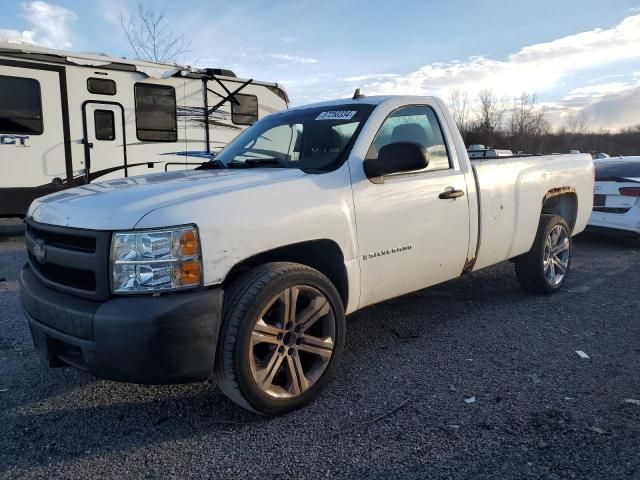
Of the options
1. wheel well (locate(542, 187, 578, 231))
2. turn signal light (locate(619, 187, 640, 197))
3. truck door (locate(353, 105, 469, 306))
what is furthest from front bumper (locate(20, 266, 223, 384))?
turn signal light (locate(619, 187, 640, 197))

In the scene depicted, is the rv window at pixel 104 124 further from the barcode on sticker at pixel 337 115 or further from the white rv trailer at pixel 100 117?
the barcode on sticker at pixel 337 115

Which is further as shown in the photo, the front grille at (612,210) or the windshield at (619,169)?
the windshield at (619,169)

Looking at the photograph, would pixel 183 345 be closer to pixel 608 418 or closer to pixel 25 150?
pixel 608 418

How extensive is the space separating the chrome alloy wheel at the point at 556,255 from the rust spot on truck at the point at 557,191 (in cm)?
34

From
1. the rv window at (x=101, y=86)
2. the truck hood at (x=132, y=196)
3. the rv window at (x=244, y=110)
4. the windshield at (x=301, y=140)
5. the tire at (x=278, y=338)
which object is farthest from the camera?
the rv window at (x=244, y=110)

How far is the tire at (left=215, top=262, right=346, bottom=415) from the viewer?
2.73 metres

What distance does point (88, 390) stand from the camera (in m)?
3.31

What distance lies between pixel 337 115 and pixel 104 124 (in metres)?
6.82

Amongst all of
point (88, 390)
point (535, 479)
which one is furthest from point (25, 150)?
point (535, 479)

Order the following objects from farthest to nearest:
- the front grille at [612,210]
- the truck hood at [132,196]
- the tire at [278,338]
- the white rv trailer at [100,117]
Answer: the white rv trailer at [100,117], the front grille at [612,210], the tire at [278,338], the truck hood at [132,196]

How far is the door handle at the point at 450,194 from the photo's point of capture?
390cm

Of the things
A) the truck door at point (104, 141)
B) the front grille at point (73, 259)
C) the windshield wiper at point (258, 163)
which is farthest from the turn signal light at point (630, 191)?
the truck door at point (104, 141)

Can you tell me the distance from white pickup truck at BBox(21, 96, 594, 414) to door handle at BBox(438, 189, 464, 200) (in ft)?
0.06

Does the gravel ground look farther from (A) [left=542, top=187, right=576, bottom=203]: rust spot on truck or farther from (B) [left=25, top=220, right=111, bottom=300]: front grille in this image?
(A) [left=542, top=187, right=576, bottom=203]: rust spot on truck
